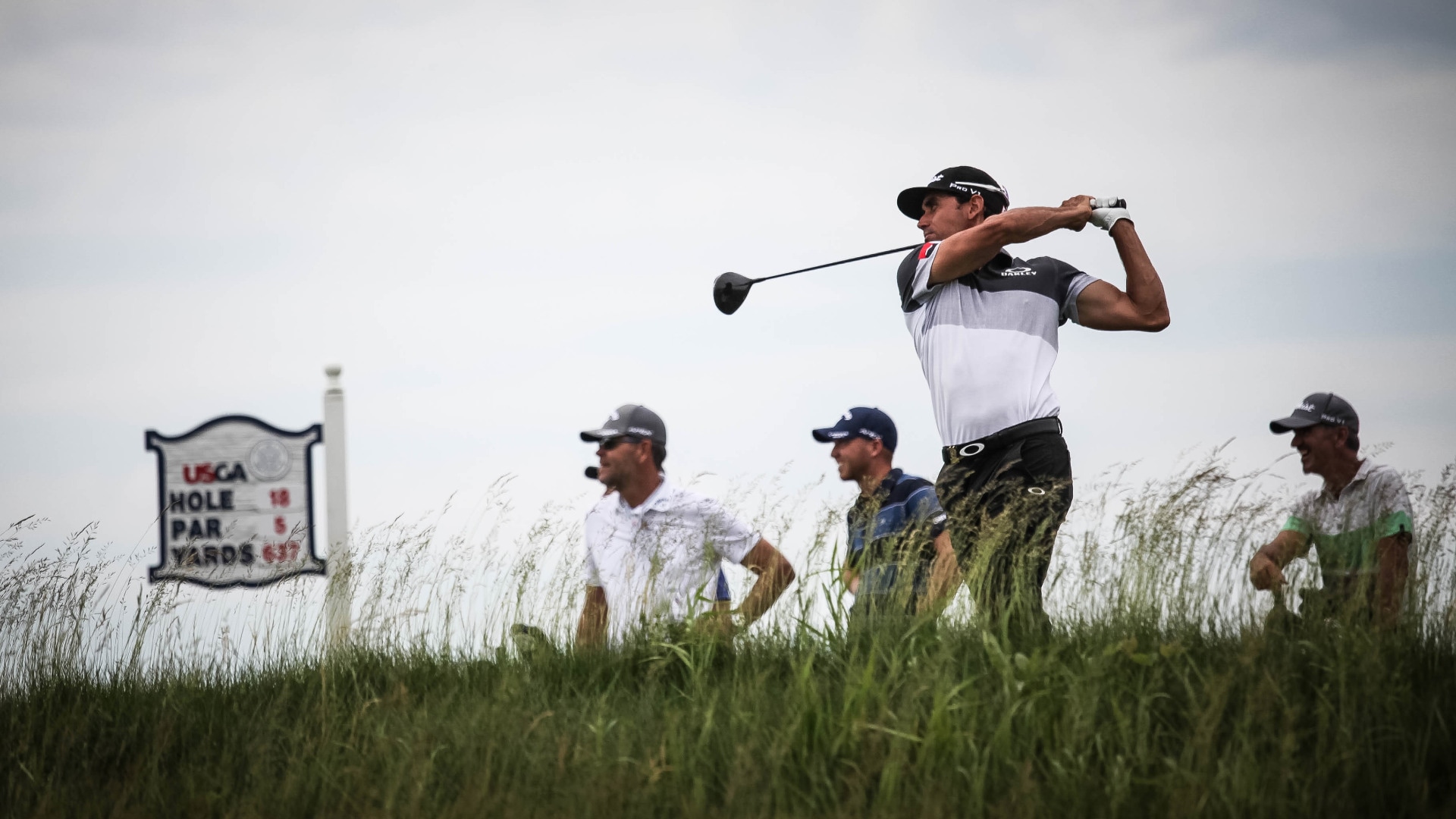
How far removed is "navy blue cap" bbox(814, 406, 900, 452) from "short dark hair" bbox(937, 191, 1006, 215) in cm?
104

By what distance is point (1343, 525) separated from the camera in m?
4.84

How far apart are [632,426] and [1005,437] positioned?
188cm

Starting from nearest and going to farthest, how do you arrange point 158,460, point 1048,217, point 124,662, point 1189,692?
1. point 1189,692
2. point 1048,217
3. point 124,662
4. point 158,460

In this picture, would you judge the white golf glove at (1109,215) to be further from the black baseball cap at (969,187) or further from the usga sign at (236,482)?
the usga sign at (236,482)

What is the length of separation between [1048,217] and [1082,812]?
2052mm

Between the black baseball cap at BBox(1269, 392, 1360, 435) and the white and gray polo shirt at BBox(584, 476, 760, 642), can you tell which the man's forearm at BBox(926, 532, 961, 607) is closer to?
the white and gray polo shirt at BBox(584, 476, 760, 642)

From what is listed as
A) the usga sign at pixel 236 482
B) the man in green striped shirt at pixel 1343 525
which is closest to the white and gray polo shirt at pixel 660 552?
the man in green striped shirt at pixel 1343 525

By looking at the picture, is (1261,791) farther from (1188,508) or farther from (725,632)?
(725,632)

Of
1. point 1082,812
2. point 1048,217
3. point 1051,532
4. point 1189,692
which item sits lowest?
point 1082,812

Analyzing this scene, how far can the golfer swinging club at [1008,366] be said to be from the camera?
14.1ft

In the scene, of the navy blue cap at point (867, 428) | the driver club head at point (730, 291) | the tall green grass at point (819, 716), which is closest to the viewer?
the tall green grass at point (819, 716)

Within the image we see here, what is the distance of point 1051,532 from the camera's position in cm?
438

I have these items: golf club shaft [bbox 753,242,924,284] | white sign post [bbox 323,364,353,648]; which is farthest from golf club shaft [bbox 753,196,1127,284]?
white sign post [bbox 323,364,353,648]

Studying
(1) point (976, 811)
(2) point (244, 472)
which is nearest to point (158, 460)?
(2) point (244, 472)
